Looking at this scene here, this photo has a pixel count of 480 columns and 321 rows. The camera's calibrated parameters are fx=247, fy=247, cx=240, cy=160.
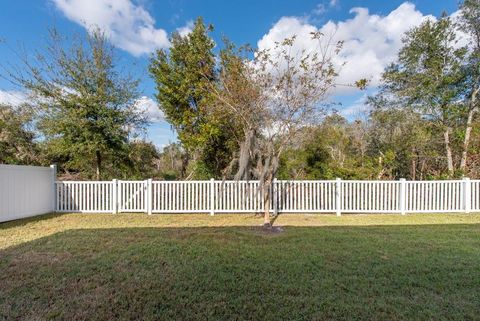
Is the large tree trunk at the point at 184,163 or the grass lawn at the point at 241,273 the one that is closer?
the grass lawn at the point at 241,273

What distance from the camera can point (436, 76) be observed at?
9.26 metres

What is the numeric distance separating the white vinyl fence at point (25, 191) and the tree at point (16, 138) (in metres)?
6.95

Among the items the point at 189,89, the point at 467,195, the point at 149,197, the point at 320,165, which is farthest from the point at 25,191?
the point at 467,195

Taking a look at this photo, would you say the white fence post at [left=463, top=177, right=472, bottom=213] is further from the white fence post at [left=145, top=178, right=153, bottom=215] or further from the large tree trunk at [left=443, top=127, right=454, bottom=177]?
the white fence post at [left=145, top=178, right=153, bottom=215]

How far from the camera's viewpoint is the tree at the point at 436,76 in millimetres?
9078

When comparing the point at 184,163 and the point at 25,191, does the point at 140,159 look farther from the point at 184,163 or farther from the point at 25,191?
the point at 25,191

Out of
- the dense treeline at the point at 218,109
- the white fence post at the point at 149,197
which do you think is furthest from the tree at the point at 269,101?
the white fence post at the point at 149,197

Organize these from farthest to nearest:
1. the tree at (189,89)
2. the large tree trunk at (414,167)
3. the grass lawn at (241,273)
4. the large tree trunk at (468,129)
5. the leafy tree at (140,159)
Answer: the leafy tree at (140,159) → the large tree trunk at (414,167) → the large tree trunk at (468,129) → the tree at (189,89) → the grass lawn at (241,273)

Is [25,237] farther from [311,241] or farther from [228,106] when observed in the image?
[311,241]

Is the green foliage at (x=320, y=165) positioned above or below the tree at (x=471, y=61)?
below

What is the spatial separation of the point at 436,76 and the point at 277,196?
7811 millimetres

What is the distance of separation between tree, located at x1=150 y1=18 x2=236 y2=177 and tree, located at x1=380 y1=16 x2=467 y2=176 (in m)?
7.42

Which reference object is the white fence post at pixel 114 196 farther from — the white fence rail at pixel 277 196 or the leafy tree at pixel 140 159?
the leafy tree at pixel 140 159

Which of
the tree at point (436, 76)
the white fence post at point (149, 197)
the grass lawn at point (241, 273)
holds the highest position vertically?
the tree at point (436, 76)
